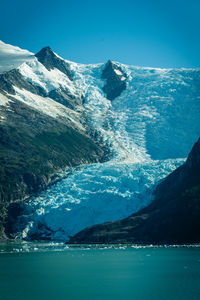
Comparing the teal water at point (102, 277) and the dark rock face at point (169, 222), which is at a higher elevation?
the dark rock face at point (169, 222)

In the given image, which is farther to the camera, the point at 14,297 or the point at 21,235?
the point at 21,235

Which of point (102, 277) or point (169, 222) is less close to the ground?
point (169, 222)

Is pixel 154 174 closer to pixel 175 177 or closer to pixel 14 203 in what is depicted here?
pixel 175 177

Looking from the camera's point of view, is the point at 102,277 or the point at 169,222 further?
the point at 169,222

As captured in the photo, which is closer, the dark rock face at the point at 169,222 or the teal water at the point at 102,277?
the teal water at the point at 102,277

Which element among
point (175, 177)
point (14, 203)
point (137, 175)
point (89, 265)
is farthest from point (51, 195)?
point (89, 265)
